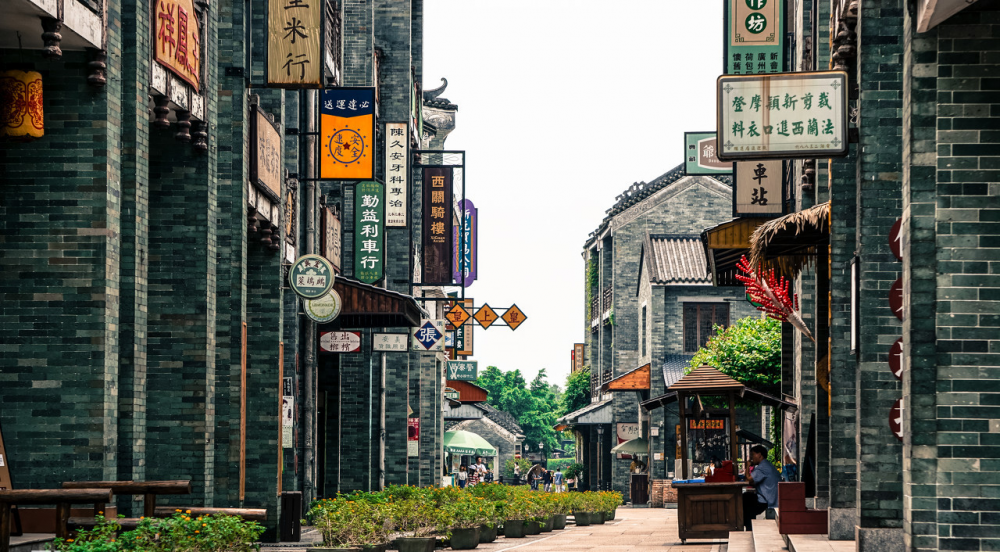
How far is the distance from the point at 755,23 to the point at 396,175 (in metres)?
12.1

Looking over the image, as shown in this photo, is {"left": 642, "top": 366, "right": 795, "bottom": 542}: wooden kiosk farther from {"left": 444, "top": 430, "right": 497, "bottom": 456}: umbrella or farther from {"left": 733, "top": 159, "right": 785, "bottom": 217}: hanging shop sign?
{"left": 444, "top": 430, "right": 497, "bottom": 456}: umbrella

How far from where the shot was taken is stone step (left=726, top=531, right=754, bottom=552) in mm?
16047

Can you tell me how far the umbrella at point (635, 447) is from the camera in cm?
4788

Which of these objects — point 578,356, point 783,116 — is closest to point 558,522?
point 783,116

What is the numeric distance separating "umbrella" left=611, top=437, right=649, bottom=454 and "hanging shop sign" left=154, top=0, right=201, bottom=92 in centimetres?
3368

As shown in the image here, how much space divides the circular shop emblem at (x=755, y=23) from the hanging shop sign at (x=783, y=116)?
835cm

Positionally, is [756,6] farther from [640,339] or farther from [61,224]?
[640,339]

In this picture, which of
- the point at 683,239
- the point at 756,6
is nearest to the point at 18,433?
the point at 756,6

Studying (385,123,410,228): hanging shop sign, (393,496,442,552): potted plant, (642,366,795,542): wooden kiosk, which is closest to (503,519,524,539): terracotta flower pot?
(642,366,795,542): wooden kiosk

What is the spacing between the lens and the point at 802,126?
12.9m

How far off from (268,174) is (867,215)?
1119 centimetres

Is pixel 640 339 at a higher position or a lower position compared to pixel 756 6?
lower

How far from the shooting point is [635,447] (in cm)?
4828

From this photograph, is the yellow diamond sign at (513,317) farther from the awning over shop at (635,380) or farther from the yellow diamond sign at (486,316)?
the awning over shop at (635,380)
